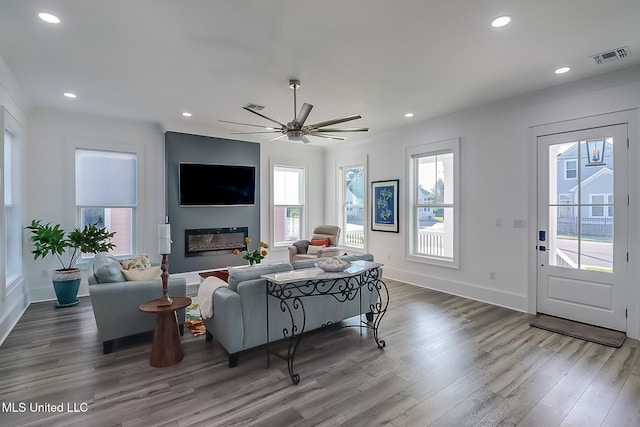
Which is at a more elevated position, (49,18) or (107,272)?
(49,18)

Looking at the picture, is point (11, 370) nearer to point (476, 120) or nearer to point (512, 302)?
point (512, 302)

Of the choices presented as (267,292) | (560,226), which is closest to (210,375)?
(267,292)

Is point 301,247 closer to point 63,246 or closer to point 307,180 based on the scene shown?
point 307,180

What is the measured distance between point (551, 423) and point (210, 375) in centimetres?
248

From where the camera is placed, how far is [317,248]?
5914mm

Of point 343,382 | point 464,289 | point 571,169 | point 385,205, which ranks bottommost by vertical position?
point 343,382

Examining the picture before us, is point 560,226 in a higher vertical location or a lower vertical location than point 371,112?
lower

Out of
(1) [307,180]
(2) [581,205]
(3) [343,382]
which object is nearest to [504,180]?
(2) [581,205]

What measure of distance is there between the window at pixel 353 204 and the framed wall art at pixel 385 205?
1.27 ft

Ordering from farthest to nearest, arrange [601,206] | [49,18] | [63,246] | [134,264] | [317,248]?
1. [317,248]
2. [63,246]
3. [134,264]
4. [601,206]
5. [49,18]

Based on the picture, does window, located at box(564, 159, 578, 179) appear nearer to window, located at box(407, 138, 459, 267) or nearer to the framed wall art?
window, located at box(407, 138, 459, 267)

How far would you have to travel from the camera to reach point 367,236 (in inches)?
263

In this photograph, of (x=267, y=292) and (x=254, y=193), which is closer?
(x=267, y=292)

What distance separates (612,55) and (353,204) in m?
4.79
